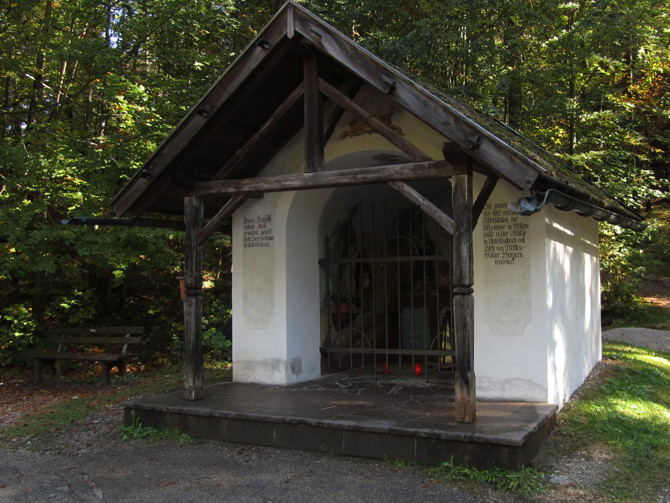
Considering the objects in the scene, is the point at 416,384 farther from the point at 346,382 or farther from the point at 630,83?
the point at 630,83

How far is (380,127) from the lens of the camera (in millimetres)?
5641

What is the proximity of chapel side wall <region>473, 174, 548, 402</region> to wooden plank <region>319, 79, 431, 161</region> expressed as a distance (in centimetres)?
123

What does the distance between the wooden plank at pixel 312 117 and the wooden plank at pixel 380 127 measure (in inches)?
4.0

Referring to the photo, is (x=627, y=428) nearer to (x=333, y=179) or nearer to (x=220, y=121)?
(x=333, y=179)

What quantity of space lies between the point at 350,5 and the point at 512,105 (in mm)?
5338

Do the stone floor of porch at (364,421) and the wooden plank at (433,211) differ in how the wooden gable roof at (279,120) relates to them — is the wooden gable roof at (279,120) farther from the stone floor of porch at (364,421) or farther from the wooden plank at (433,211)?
the stone floor of porch at (364,421)

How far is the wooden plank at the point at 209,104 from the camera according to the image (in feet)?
19.3

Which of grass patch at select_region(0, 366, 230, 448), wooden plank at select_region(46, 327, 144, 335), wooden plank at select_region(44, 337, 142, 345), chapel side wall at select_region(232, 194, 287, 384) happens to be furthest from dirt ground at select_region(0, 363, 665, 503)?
wooden plank at select_region(46, 327, 144, 335)

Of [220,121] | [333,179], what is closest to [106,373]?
[220,121]

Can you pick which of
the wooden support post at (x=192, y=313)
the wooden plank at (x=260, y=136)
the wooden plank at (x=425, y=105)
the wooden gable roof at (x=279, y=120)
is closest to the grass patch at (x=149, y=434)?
the wooden support post at (x=192, y=313)

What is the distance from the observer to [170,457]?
548 cm

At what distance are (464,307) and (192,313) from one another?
3010mm

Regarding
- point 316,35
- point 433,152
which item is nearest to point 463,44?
point 433,152

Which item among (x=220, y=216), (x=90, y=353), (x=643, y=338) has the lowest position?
(x=643, y=338)
